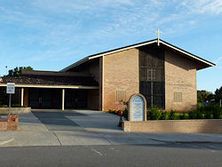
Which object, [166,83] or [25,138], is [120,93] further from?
[25,138]

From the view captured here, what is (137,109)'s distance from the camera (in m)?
22.4

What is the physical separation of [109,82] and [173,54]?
7892 mm

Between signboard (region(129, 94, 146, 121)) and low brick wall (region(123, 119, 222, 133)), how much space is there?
1.74ft

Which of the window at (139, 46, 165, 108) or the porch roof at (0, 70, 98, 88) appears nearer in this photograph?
the porch roof at (0, 70, 98, 88)

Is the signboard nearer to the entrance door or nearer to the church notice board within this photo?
the church notice board

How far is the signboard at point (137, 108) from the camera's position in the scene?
2220cm

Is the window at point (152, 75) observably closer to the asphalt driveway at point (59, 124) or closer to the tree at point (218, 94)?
the asphalt driveway at point (59, 124)

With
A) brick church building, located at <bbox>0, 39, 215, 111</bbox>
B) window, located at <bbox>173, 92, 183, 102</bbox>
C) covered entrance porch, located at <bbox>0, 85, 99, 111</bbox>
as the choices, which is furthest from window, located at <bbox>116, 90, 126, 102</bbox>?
window, located at <bbox>173, 92, 183, 102</bbox>

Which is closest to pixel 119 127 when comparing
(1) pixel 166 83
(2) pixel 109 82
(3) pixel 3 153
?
(3) pixel 3 153

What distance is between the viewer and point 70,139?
1662cm

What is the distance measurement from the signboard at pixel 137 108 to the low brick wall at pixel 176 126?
0.53 meters

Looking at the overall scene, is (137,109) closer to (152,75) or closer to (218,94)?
(152,75)

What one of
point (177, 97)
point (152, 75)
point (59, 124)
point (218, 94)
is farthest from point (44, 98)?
point (218, 94)

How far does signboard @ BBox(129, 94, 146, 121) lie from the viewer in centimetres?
2220
